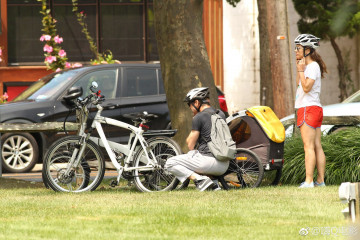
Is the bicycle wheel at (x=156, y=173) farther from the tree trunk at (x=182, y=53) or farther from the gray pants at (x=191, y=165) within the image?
the tree trunk at (x=182, y=53)

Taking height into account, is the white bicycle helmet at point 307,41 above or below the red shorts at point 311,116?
above

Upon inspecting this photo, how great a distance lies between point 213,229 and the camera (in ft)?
24.6

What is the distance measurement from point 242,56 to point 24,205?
17.9m

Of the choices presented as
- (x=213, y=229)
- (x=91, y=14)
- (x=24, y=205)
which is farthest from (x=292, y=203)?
(x=91, y=14)

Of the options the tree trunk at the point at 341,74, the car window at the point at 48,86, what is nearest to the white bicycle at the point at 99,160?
the car window at the point at 48,86

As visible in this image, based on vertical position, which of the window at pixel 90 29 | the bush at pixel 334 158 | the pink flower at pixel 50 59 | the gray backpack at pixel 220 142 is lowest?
the bush at pixel 334 158

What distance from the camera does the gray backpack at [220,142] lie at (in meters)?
10.7

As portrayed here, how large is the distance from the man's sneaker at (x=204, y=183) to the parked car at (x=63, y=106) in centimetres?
503

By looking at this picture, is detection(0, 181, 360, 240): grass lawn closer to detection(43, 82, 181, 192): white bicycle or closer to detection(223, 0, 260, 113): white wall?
detection(43, 82, 181, 192): white bicycle

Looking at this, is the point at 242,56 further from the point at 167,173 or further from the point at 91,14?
the point at 167,173

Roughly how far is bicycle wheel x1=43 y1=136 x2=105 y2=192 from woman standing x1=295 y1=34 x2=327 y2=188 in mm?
2352

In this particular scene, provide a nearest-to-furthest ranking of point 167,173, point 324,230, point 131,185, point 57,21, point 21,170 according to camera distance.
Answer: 1. point 324,230
2. point 167,173
3. point 131,185
4. point 21,170
5. point 57,21

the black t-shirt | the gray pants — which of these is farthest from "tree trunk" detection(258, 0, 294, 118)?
the gray pants

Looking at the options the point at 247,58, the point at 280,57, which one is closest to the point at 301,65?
the point at 280,57
